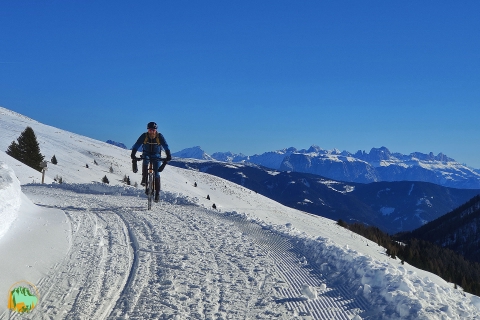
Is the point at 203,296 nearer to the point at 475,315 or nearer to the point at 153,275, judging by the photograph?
the point at 153,275

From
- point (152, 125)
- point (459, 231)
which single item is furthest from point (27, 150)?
point (459, 231)

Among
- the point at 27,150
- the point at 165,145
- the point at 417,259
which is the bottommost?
the point at 417,259

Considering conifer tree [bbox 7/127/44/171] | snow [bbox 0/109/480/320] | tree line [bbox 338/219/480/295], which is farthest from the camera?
conifer tree [bbox 7/127/44/171]

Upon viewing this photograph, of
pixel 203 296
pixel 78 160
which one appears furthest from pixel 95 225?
pixel 78 160

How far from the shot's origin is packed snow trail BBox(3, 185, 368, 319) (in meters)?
5.64

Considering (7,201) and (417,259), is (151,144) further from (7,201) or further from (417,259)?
(417,259)

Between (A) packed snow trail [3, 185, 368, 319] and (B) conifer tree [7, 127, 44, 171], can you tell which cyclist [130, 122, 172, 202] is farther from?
(B) conifer tree [7, 127, 44, 171]

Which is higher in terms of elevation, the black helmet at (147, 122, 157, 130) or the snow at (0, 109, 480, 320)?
the black helmet at (147, 122, 157, 130)

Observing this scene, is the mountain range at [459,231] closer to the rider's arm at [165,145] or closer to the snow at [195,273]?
the rider's arm at [165,145]

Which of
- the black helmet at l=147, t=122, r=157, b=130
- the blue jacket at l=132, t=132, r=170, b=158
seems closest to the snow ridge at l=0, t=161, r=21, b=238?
the blue jacket at l=132, t=132, r=170, b=158

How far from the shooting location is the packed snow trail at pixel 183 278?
564 cm

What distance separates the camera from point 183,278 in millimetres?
6910

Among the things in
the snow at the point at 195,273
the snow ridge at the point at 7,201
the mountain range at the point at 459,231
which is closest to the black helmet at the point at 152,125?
the snow at the point at 195,273

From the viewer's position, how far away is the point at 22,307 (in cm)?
425
